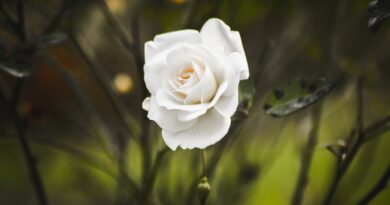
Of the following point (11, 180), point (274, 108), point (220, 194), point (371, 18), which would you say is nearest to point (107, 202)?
point (220, 194)

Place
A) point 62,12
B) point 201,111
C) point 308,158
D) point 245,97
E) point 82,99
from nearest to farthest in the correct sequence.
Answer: point 201,111, point 245,97, point 62,12, point 308,158, point 82,99

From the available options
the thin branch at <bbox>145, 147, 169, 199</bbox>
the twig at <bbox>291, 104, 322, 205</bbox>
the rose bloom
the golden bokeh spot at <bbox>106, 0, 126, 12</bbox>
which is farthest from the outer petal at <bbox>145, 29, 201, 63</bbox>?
the golden bokeh spot at <bbox>106, 0, 126, 12</bbox>

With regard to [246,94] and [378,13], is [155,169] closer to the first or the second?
[246,94]

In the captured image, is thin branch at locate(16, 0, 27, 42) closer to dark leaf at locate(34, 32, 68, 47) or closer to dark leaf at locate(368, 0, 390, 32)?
dark leaf at locate(34, 32, 68, 47)

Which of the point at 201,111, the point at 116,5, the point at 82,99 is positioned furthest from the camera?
the point at 116,5

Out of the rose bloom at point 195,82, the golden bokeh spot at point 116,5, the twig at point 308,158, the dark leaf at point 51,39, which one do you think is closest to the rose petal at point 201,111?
the rose bloom at point 195,82

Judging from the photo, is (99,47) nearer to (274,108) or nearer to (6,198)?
(6,198)

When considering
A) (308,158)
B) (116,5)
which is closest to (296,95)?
(308,158)
